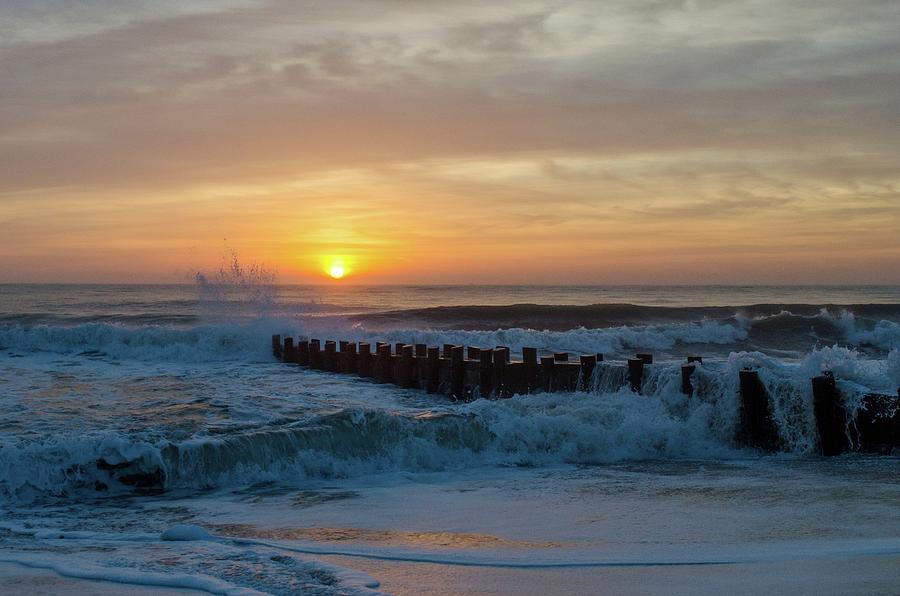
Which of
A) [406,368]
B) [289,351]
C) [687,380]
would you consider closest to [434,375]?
[406,368]

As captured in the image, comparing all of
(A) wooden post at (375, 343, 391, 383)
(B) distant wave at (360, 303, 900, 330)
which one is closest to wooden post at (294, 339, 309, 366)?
(A) wooden post at (375, 343, 391, 383)

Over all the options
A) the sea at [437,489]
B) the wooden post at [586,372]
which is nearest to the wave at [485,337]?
the sea at [437,489]

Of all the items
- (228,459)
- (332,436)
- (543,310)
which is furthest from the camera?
(543,310)

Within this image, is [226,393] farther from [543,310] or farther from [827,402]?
[543,310]

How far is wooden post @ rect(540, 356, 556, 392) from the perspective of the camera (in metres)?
13.0

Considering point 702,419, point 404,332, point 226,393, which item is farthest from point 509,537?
point 404,332

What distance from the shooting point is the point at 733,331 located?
3045 centimetres

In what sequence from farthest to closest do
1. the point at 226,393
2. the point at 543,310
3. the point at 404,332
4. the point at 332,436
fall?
the point at 543,310, the point at 404,332, the point at 226,393, the point at 332,436

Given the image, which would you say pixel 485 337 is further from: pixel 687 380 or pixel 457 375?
pixel 687 380

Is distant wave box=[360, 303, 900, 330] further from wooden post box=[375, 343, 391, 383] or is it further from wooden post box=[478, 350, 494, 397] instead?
wooden post box=[478, 350, 494, 397]

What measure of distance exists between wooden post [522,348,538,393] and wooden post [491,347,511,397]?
1.41 feet

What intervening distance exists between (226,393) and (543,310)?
2730cm

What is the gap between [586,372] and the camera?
12.5m

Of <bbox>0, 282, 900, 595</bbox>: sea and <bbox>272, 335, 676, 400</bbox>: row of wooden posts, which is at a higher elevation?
<bbox>272, 335, 676, 400</bbox>: row of wooden posts
